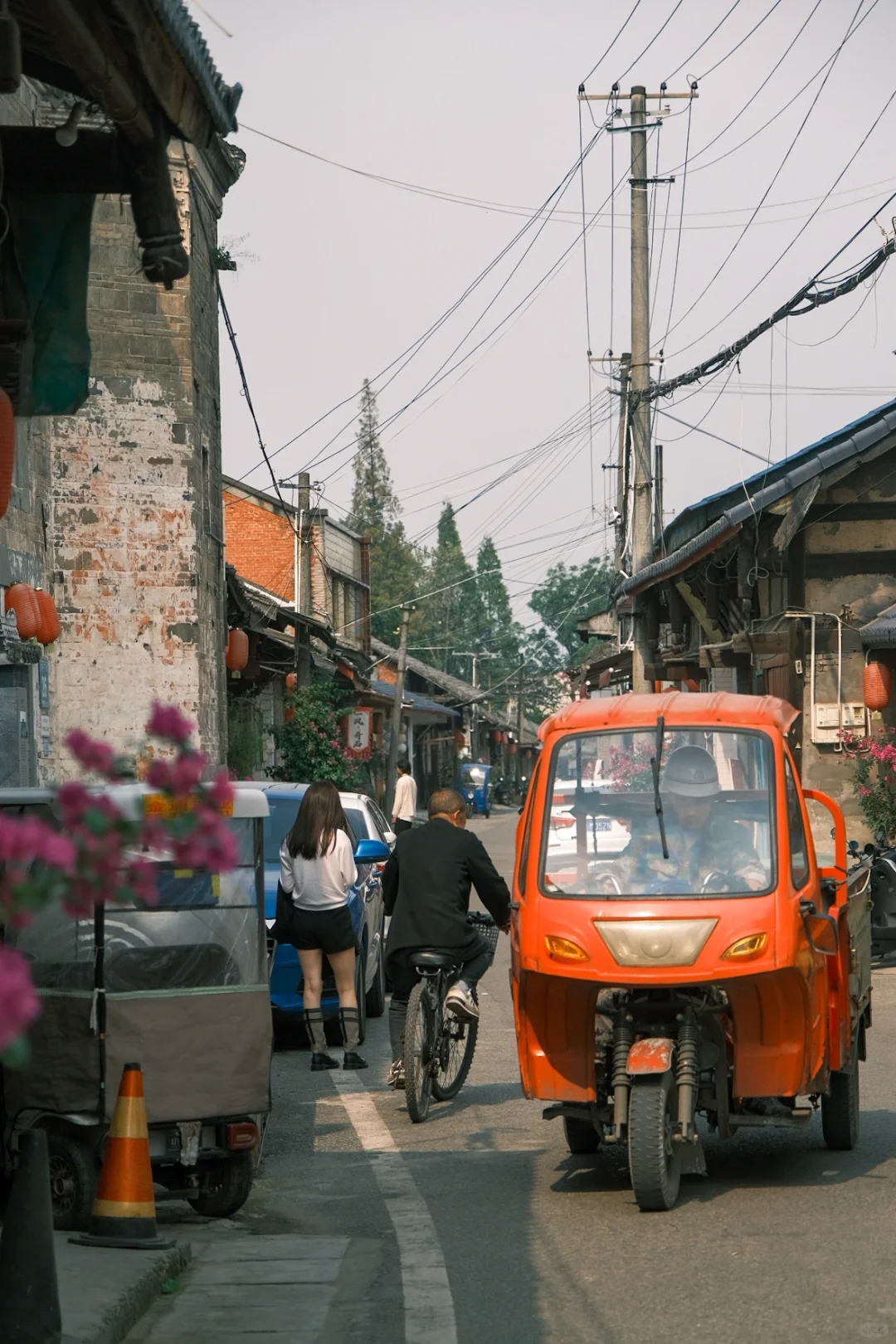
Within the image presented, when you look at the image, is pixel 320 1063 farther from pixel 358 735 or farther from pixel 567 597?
pixel 567 597

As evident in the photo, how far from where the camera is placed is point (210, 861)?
11.1 ft

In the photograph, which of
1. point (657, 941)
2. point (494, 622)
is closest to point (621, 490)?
point (657, 941)

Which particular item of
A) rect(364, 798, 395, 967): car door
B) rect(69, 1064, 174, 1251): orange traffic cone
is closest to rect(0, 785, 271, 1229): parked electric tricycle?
rect(69, 1064, 174, 1251): orange traffic cone

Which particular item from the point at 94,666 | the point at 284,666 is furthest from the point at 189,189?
the point at 284,666

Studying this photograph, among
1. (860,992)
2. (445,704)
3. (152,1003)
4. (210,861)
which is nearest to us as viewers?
(210,861)

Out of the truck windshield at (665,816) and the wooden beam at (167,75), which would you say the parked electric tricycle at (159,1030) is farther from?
the wooden beam at (167,75)

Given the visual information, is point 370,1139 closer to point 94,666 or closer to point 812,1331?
point 812,1331

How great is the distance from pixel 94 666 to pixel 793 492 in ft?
30.3

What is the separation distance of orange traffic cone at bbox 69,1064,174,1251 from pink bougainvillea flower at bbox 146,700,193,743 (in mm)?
3665

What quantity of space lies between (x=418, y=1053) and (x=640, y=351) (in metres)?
19.8

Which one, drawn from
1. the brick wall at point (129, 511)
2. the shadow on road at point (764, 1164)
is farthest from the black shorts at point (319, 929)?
the brick wall at point (129, 511)

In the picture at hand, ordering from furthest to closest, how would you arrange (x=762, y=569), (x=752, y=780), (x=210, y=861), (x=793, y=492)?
(x=762, y=569), (x=793, y=492), (x=752, y=780), (x=210, y=861)

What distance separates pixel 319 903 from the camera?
38.6 ft

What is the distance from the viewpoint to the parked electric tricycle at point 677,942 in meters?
7.78
